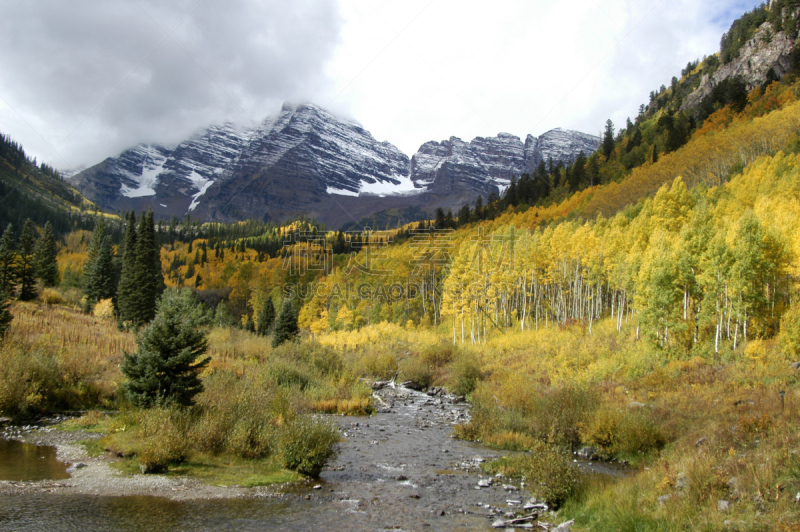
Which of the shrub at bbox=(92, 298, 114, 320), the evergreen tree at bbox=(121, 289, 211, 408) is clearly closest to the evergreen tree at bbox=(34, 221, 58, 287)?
the shrub at bbox=(92, 298, 114, 320)

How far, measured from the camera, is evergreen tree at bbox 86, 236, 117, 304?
204 ft

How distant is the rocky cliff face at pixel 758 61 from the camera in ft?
370

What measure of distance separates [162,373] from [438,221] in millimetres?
143719

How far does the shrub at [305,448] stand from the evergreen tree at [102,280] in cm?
5879

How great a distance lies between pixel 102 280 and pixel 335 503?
2512 inches

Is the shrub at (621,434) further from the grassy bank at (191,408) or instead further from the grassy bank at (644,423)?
the grassy bank at (191,408)

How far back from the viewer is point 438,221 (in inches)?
6211

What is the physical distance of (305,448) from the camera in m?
15.0

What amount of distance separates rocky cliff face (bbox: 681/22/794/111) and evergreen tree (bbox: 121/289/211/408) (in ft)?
457

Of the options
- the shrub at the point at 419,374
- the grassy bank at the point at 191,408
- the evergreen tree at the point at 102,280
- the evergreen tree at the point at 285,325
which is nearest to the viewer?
the grassy bank at the point at 191,408

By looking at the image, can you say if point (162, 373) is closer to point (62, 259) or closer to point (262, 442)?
point (262, 442)

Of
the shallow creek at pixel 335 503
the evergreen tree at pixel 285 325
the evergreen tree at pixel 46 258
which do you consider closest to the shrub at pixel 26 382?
the shallow creek at pixel 335 503

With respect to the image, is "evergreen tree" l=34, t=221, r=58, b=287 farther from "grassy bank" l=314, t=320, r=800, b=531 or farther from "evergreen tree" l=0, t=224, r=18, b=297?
"grassy bank" l=314, t=320, r=800, b=531

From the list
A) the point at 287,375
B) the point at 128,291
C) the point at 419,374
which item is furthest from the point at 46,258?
the point at 419,374
